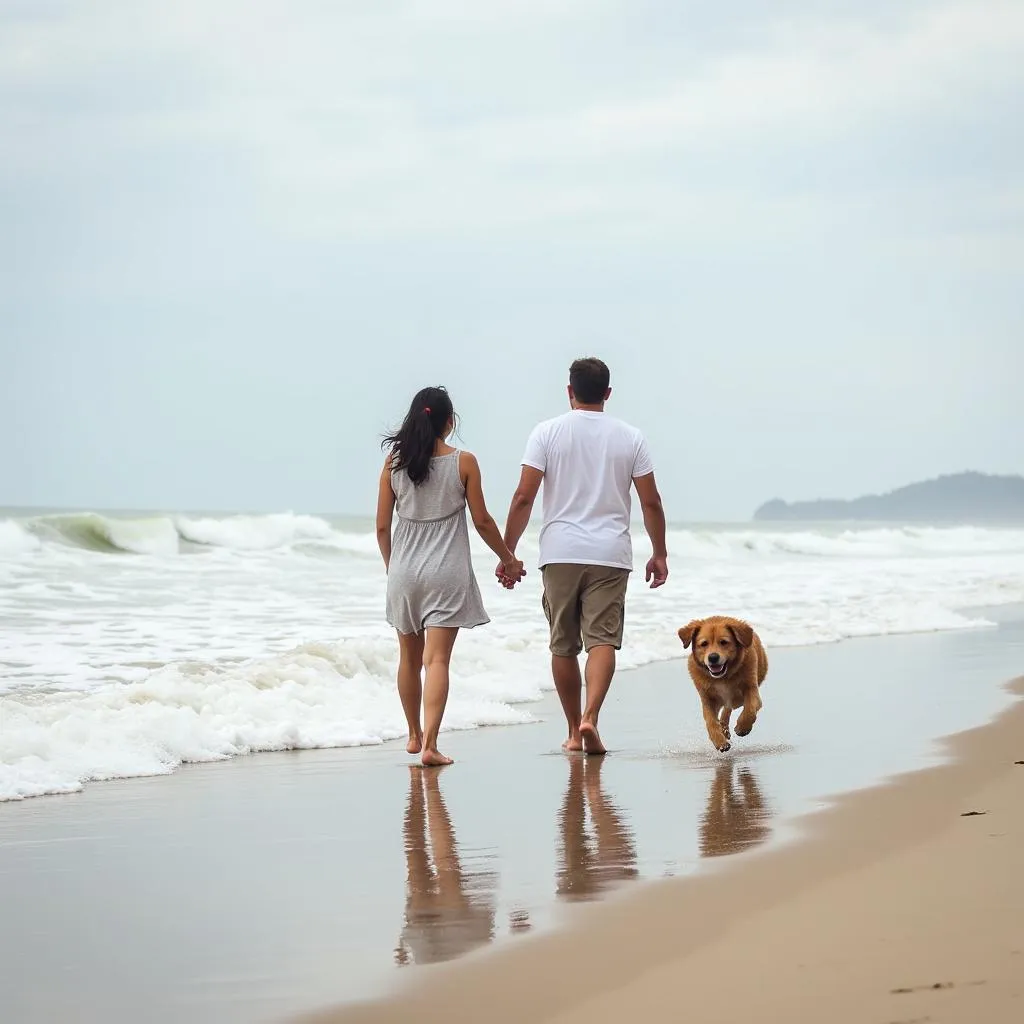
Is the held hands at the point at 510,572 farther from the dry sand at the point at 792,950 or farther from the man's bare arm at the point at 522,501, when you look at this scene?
the dry sand at the point at 792,950

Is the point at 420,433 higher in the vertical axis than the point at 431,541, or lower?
higher

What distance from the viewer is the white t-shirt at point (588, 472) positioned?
22.0 feet

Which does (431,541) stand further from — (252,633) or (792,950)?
(252,633)

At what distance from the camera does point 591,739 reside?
21.7ft

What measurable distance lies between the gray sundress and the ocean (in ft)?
3.54

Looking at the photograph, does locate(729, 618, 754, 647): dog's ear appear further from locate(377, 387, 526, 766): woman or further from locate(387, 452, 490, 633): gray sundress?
locate(387, 452, 490, 633): gray sundress

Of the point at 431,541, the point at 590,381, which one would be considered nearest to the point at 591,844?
the point at 431,541

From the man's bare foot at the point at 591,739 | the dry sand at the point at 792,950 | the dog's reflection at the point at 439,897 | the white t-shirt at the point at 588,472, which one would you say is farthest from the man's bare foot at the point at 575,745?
Result: the dry sand at the point at 792,950

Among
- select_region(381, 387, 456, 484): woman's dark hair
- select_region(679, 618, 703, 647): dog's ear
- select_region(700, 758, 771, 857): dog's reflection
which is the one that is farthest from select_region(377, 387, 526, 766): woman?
select_region(700, 758, 771, 857): dog's reflection

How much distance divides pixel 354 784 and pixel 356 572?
644 inches

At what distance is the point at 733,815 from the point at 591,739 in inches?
67.1

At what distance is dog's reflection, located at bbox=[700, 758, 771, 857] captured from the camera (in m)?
4.43

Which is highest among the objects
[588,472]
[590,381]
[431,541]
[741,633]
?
[590,381]

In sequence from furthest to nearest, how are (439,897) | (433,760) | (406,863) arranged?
(433,760)
(406,863)
(439,897)
